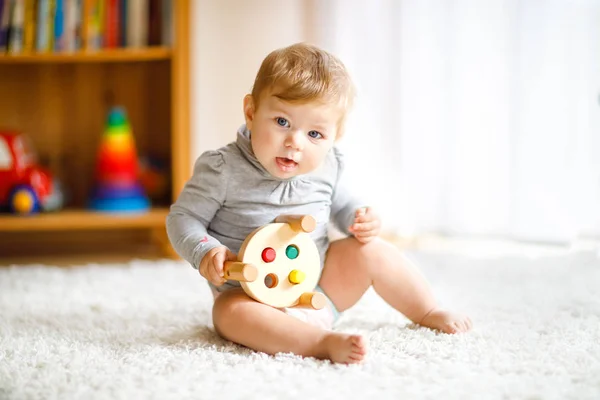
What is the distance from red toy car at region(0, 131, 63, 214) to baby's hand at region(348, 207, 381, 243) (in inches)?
41.4

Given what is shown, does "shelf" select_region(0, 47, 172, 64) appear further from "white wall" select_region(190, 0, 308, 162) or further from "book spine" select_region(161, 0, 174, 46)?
"white wall" select_region(190, 0, 308, 162)

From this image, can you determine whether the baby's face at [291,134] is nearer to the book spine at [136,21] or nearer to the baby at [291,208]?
the baby at [291,208]

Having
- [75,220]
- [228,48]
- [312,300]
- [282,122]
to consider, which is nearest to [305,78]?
[282,122]

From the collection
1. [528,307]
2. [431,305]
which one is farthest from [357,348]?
[528,307]

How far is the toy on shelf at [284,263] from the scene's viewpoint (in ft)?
3.05

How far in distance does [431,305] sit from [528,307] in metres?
0.24

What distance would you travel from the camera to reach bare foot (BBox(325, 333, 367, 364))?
2.80 feet

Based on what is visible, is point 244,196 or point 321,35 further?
point 321,35

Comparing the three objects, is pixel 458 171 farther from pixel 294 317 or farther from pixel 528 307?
pixel 294 317

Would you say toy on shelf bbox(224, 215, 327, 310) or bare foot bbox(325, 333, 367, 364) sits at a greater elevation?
toy on shelf bbox(224, 215, 327, 310)

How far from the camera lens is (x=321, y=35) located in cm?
216

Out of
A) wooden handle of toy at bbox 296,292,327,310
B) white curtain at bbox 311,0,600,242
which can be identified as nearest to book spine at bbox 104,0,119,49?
white curtain at bbox 311,0,600,242

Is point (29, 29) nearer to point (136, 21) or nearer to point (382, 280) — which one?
point (136, 21)

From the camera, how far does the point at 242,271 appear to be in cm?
88
